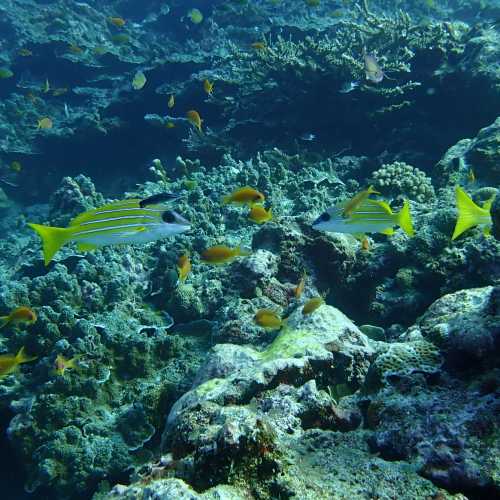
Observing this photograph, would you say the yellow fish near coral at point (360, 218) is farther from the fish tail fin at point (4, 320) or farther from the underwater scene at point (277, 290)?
the fish tail fin at point (4, 320)

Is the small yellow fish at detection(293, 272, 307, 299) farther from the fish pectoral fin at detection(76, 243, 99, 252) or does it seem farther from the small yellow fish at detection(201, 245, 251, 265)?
the fish pectoral fin at detection(76, 243, 99, 252)

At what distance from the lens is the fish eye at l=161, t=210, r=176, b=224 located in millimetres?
2910

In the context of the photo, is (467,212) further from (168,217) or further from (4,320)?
(4,320)

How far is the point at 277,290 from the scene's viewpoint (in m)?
4.84

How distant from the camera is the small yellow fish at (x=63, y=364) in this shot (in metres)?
4.17

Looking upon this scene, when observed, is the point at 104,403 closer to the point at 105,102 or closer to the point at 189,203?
the point at 189,203

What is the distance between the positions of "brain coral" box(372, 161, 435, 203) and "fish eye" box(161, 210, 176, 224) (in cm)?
432

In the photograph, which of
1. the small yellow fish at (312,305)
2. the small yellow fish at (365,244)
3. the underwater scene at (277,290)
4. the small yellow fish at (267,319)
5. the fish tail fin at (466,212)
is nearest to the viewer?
the underwater scene at (277,290)

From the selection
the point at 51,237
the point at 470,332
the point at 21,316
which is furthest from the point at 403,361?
the point at 21,316

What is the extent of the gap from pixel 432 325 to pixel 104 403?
3.43 metres

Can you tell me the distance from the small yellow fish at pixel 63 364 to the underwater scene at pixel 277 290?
0.07 feet

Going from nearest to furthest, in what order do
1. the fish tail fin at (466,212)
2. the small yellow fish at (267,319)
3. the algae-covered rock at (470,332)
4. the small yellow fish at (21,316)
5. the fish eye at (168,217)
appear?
the algae-covered rock at (470,332) < the fish tail fin at (466,212) < the fish eye at (168,217) < the small yellow fish at (267,319) < the small yellow fish at (21,316)

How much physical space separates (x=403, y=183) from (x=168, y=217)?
4503 millimetres

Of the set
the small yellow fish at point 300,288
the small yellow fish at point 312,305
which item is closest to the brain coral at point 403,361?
the small yellow fish at point 312,305
